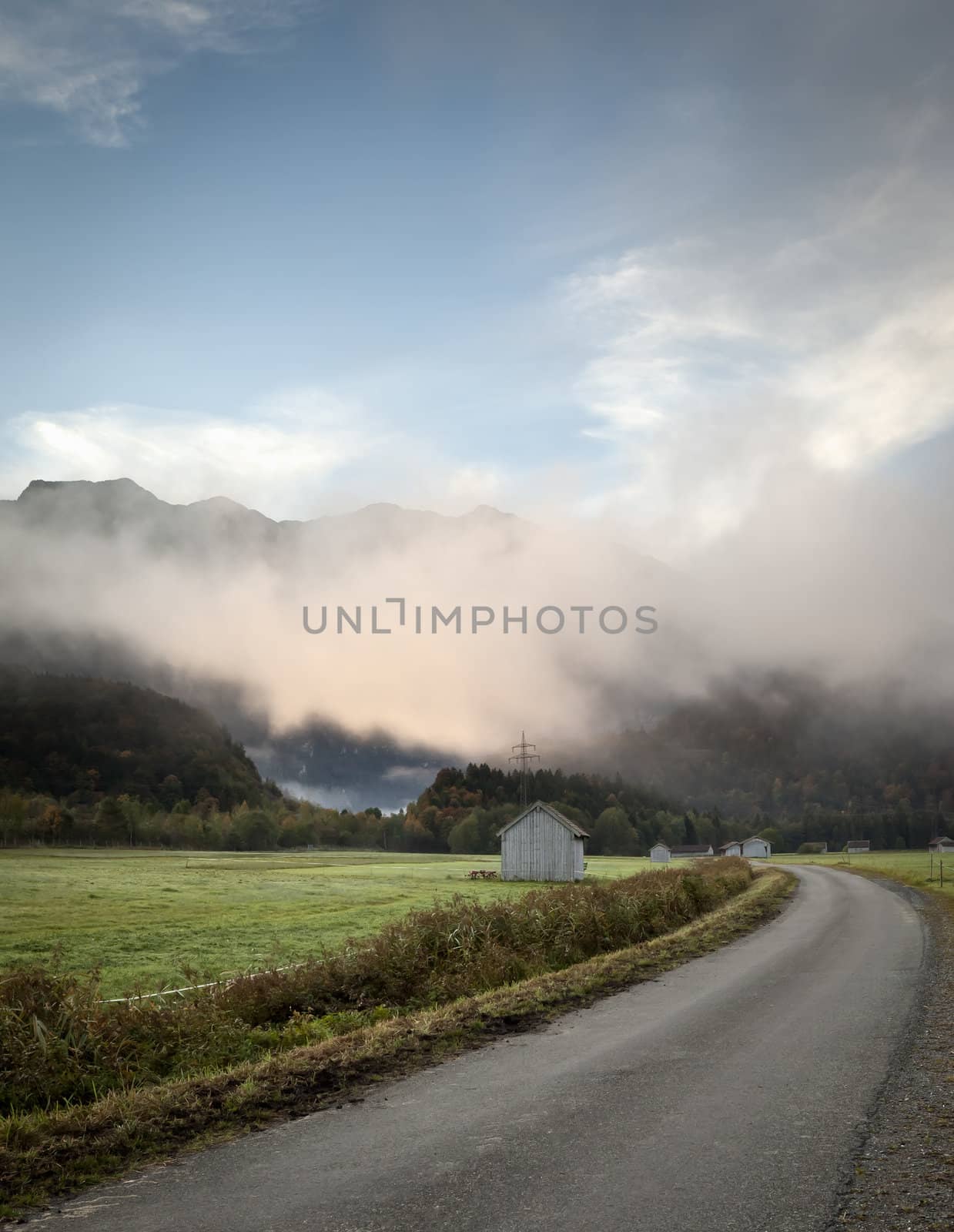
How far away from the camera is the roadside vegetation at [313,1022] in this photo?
855 cm

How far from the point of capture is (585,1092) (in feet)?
31.9

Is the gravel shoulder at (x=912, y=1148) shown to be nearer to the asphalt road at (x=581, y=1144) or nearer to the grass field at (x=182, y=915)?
the asphalt road at (x=581, y=1144)

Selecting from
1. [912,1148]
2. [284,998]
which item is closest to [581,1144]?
[912,1148]

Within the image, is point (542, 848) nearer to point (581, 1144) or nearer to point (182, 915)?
point (182, 915)

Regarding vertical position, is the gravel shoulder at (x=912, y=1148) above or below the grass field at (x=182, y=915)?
above

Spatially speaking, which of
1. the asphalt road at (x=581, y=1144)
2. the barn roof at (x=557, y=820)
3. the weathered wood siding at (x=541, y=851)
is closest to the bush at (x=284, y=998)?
the asphalt road at (x=581, y=1144)

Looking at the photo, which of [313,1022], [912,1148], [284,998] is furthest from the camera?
[284,998]

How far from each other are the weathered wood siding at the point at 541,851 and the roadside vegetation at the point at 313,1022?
5586 cm

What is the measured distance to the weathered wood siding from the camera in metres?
80.1

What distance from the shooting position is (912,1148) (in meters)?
7.80

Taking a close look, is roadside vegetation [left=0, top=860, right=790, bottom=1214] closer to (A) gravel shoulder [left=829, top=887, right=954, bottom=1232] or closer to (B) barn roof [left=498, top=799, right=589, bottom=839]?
(A) gravel shoulder [left=829, top=887, right=954, bottom=1232]

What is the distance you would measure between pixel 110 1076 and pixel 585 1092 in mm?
6169

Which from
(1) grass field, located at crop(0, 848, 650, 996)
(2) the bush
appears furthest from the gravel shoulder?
(1) grass field, located at crop(0, 848, 650, 996)

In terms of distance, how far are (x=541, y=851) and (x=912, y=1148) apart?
75.3m
